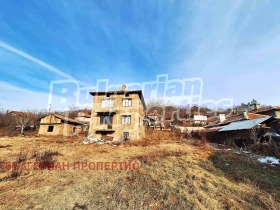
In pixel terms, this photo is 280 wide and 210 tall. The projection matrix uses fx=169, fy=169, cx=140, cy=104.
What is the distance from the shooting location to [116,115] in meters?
24.5

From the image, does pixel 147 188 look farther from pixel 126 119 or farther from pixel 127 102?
pixel 127 102

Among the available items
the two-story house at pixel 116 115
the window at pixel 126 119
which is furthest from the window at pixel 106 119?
the window at pixel 126 119

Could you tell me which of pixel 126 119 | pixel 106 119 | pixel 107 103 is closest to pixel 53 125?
pixel 106 119

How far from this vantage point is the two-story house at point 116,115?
78.2ft

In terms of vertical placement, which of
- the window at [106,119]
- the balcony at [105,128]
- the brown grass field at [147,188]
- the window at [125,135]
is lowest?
the brown grass field at [147,188]

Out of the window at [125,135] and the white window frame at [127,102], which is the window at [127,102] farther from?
the window at [125,135]

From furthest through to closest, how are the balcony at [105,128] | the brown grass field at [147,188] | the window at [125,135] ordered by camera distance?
the balcony at [105,128] → the window at [125,135] → the brown grass field at [147,188]

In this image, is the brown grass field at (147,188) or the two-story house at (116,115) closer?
the brown grass field at (147,188)

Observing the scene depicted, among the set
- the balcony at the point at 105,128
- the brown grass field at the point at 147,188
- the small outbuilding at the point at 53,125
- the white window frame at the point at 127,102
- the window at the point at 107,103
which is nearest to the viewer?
the brown grass field at the point at 147,188

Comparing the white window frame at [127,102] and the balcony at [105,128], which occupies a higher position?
the white window frame at [127,102]

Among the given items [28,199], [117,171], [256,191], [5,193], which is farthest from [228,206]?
[5,193]

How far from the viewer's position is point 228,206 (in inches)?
236

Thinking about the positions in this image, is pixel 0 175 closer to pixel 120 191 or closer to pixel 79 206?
pixel 79 206

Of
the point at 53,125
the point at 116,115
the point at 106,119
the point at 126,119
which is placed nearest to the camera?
the point at 126,119
